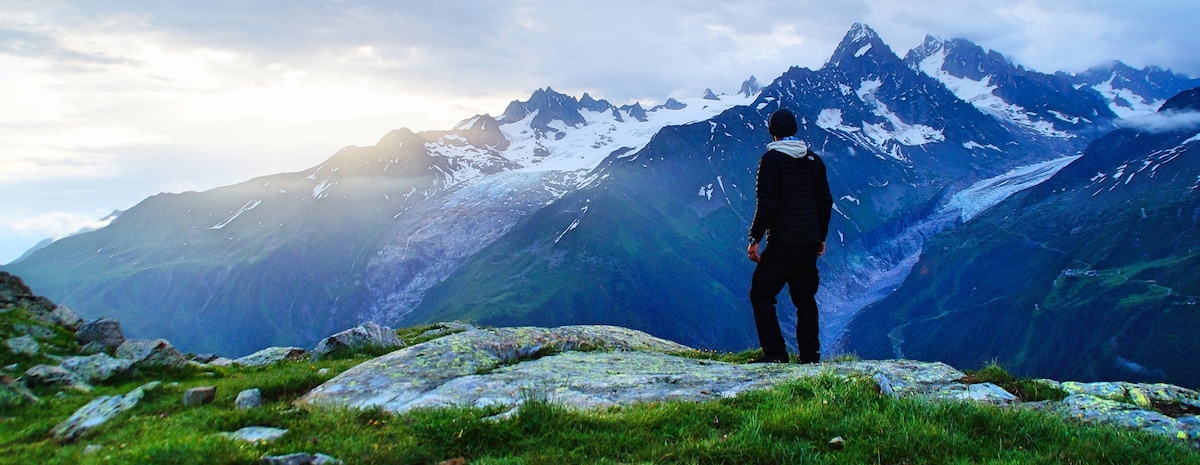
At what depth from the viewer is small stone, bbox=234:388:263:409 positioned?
407 inches

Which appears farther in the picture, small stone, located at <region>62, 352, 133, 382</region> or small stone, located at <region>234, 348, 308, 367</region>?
small stone, located at <region>234, 348, 308, 367</region>

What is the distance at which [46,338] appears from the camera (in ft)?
51.2

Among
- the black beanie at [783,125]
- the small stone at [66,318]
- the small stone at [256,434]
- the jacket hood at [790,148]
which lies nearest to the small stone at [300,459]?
the small stone at [256,434]

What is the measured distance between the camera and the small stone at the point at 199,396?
1042cm

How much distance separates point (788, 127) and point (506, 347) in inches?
328

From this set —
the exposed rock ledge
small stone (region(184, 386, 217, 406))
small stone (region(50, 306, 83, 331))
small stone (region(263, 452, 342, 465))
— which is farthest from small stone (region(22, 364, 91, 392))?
small stone (region(263, 452, 342, 465))

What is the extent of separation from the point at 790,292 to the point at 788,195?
7.12ft

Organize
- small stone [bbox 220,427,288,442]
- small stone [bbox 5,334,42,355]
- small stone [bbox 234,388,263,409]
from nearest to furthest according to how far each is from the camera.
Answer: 1. small stone [bbox 220,427,288,442]
2. small stone [bbox 234,388,263,409]
3. small stone [bbox 5,334,42,355]

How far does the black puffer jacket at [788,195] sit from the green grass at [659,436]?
199 inches

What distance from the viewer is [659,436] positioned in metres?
7.76

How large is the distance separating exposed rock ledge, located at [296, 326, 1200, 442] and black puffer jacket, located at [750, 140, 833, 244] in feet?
9.33

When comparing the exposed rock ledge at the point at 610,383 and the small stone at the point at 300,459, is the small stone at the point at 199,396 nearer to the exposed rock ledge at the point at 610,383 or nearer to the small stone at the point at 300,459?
the exposed rock ledge at the point at 610,383

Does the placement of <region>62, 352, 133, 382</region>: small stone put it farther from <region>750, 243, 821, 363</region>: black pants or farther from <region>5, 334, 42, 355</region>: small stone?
<region>750, 243, 821, 363</region>: black pants

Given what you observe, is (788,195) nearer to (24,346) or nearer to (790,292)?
(790,292)
